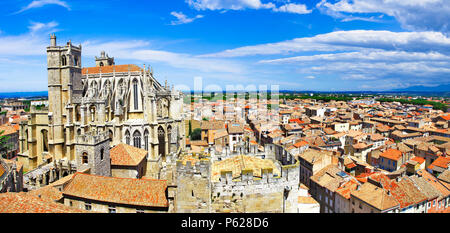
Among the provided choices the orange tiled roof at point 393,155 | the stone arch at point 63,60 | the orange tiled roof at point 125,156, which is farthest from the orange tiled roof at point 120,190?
the orange tiled roof at point 393,155

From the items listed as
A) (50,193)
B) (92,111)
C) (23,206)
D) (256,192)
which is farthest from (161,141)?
(23,206)

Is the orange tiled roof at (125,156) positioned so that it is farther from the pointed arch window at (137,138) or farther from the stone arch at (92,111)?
the stone arch at (92,111)

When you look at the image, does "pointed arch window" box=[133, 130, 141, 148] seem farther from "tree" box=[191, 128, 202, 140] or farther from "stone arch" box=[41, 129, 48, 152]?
A: "tree" box=[191, 128, 202, 140]

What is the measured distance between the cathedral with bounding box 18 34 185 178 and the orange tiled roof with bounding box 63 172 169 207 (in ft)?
47.9

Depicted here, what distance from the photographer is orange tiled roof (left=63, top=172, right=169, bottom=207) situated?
17.4m

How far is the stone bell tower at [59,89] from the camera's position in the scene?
35.8 meters

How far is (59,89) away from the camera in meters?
36.1

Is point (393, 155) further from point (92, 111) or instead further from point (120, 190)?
point (92, 111)

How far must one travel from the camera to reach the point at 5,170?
17.3 metres

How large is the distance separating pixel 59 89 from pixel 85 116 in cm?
534
